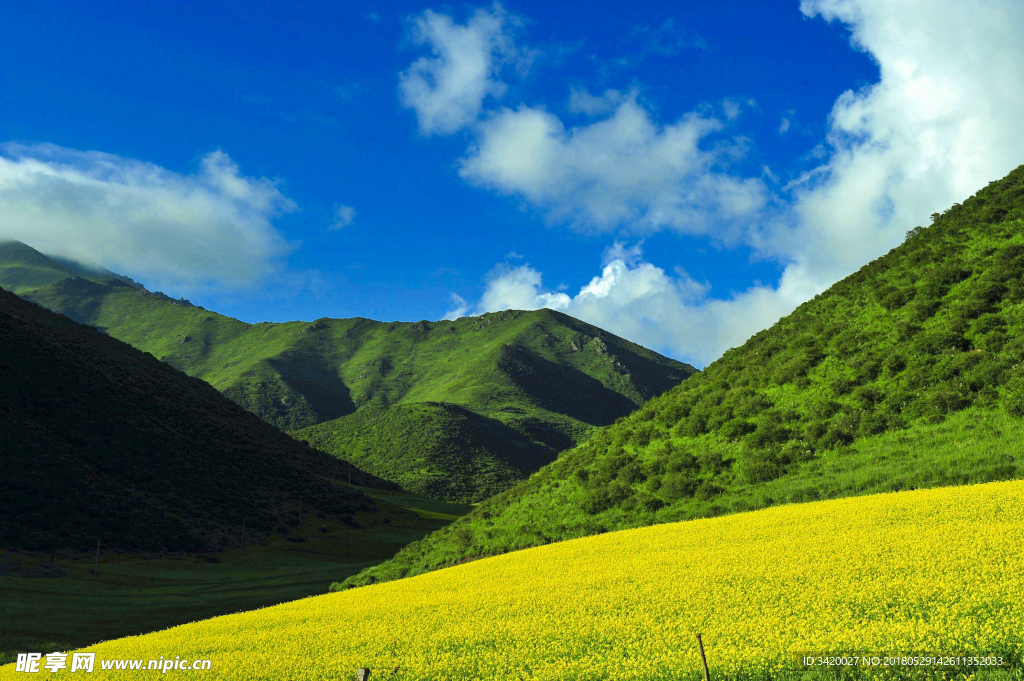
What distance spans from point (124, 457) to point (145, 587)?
32.0m

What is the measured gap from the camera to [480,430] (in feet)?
544

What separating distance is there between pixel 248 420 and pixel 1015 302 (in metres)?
107

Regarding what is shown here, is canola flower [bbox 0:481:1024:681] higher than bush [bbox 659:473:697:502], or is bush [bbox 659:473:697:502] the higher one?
bush [bbox 659:473:697:502]

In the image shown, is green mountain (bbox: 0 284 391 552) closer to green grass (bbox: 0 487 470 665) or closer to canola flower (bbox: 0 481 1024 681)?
green grass (bbox: 0 487 470 665)

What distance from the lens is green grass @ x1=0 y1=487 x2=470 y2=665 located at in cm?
2748

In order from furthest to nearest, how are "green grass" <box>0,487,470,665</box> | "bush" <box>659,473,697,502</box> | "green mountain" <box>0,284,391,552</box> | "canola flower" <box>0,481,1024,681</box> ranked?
"green mountain" <box>0,284,391,552</box> → "bush" <box>659,473,697,502</box> → "green grass" <box>0,487,470,665</box> → "canola flower" <box>0,481,1024,681</box>

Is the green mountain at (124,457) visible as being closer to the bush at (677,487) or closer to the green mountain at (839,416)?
the green mountain at (839,416)

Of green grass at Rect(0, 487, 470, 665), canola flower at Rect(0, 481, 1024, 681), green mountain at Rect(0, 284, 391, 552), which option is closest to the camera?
canola flower at Rect(0, 481, 1024, 681)

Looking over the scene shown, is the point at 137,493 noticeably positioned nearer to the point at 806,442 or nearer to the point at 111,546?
the point at 111,546

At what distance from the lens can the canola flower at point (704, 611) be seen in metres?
10.4

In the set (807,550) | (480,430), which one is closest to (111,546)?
(807,550)

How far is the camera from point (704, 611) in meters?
13.2

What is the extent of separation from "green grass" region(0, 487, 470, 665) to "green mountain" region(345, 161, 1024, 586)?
10.8 metres

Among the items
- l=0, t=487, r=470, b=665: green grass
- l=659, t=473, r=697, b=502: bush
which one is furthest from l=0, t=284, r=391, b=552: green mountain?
l=659, t=473, r=697, b=502: bush
